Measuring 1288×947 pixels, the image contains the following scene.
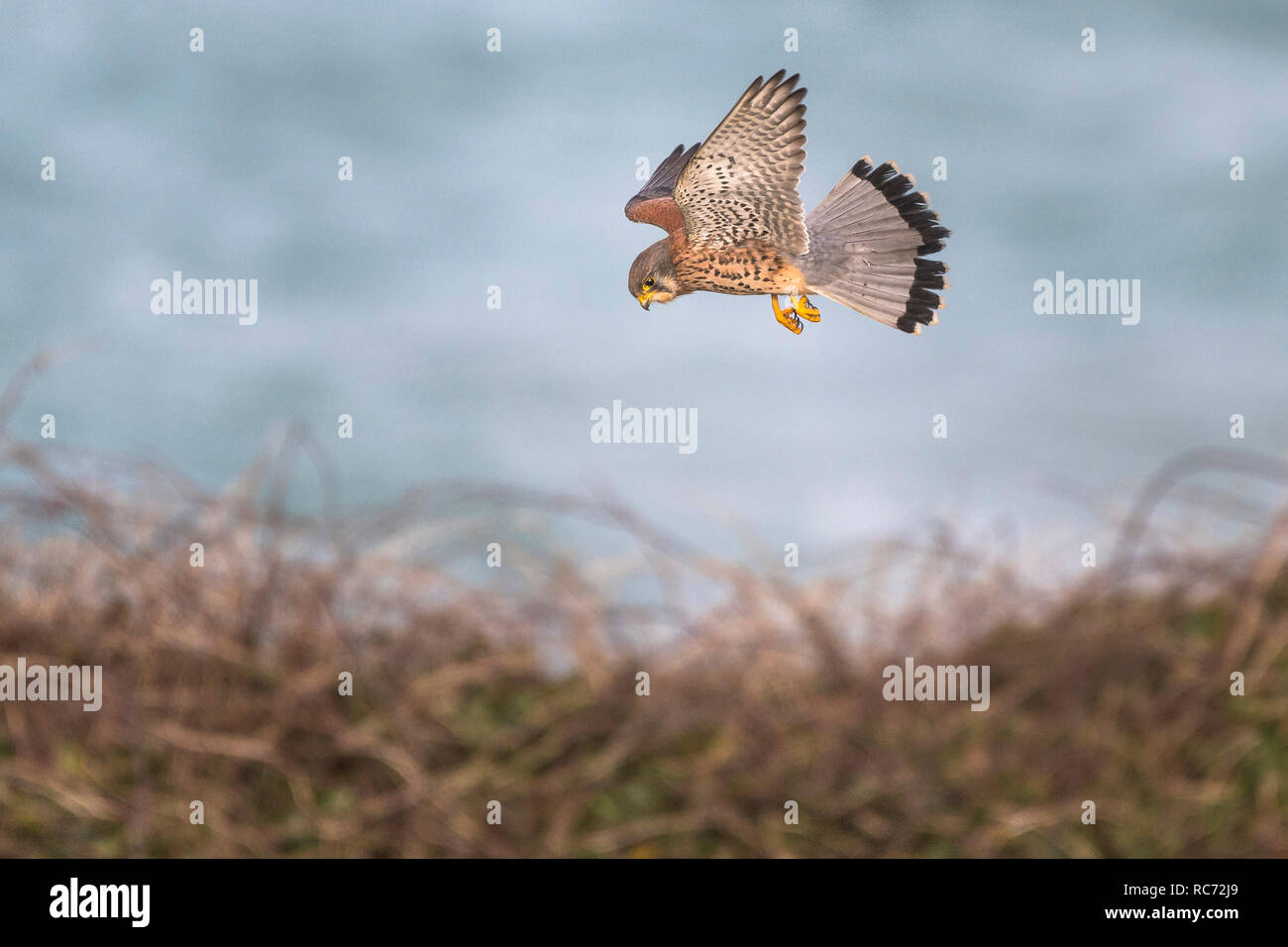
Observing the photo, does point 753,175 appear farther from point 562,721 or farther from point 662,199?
point 562,721

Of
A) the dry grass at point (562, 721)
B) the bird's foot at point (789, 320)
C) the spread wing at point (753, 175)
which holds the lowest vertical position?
the dry grass at point (562, 721)

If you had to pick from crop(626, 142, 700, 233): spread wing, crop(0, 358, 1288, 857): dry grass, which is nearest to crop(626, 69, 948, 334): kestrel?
crop(626, 142, 700, 233): spread wing

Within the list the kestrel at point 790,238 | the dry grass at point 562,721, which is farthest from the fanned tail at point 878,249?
the dry grass at point 562,721

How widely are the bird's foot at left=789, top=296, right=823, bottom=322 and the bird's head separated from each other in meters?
0.23

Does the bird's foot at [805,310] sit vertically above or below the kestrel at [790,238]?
below

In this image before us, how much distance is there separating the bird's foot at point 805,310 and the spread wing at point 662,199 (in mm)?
321

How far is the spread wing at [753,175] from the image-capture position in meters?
1.85

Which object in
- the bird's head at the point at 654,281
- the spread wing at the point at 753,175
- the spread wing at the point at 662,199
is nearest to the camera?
the spread wing at the point at 753,175

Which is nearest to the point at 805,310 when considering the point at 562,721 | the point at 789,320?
the point at 789,320

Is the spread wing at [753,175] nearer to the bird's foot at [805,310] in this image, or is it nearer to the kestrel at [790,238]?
the kestrel at [790,238]

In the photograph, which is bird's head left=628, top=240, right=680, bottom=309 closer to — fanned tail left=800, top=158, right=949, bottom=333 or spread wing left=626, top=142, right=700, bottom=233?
spread wing left=626, top=142, right=700, bottom=233

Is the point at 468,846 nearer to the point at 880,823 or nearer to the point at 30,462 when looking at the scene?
the point at 880,823

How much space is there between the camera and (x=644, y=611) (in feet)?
11.2

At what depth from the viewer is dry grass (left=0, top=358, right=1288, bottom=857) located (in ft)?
9.46
